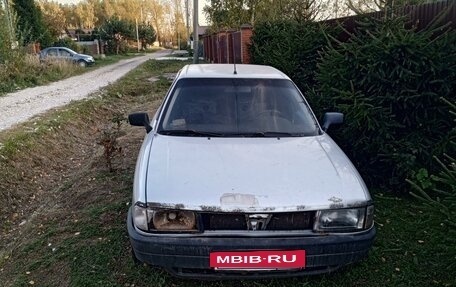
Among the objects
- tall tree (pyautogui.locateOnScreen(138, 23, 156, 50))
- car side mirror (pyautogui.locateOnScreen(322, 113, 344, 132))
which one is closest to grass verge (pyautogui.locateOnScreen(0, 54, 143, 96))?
car side mirror (pyautogui.locateOnScreen(322, 113, 344, 132))

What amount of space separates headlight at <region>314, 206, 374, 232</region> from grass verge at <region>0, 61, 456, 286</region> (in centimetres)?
55

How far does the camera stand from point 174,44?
269 ft

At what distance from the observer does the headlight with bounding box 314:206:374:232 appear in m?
2.56

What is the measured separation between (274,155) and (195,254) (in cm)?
102

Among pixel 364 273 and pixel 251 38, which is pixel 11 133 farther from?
pixel 251 38

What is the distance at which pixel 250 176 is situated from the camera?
8.98 feet

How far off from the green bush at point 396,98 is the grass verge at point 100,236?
0.49m

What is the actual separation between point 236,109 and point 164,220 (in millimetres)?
1519

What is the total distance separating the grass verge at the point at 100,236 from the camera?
2.98 meters

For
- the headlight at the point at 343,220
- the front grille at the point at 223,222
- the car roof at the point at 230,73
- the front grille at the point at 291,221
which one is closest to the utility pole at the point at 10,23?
the car roof at the point at 230,73

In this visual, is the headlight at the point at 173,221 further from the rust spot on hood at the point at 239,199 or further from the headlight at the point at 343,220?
the headlight at the point at 343,220

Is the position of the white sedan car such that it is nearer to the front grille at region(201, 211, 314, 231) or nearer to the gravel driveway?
the front grille at region(201, 211, 314, 231)

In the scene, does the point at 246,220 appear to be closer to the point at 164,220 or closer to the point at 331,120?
the point at 164,220

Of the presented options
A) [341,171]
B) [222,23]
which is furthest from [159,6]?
[341,171]
